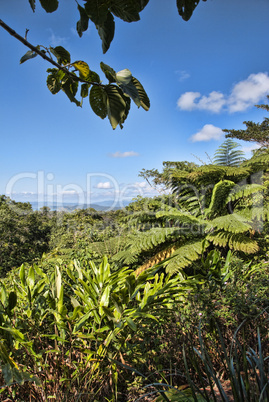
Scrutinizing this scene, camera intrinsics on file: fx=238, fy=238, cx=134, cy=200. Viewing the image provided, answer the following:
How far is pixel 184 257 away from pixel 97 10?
8.64 feet

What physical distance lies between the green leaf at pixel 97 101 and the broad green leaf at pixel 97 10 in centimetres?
16

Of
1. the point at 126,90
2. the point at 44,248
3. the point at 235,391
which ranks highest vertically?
the point at 126,90

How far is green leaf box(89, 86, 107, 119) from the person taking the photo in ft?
2.07

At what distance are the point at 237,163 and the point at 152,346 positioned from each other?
15.7 feet

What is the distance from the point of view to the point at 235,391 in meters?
0.88

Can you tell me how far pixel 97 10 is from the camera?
465 millimetres

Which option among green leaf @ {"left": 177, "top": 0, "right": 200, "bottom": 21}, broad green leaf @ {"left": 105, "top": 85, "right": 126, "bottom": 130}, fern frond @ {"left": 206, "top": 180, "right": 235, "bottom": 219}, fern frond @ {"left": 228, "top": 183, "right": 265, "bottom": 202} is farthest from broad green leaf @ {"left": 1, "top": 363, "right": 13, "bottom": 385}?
fern frond @ {"left": 206, "top": 180, "right": 235, "bottom": 219}

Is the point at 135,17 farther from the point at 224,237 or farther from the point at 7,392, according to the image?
the point at 224,237

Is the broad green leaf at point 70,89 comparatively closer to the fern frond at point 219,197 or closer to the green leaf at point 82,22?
the green leaf at point 82,22

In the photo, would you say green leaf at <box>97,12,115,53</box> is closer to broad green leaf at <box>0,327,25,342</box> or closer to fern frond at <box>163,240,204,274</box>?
broad green leaf at <box>0,327,25,342</box>

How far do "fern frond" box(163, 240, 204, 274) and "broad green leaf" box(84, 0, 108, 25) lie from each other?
2.33 metres

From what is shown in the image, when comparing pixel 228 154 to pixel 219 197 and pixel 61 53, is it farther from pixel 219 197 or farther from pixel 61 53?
pixel 61 53

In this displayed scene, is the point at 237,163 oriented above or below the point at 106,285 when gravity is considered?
above

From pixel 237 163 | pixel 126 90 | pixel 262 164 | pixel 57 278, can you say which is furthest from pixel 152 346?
pixel 237 163
